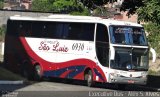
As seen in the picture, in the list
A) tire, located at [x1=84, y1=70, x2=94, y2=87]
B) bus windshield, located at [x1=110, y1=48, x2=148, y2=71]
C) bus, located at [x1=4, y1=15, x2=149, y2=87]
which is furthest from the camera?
tire, located at [x1=84, y1=70, x2=94, y2=87]

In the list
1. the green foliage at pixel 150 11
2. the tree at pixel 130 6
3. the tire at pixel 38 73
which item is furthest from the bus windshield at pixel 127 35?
the tire at pixel 38 73

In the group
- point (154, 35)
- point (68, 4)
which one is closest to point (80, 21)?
point (154, 35)

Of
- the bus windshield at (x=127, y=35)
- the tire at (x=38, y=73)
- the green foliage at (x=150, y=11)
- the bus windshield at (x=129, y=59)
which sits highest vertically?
the green foliage at (x=150, y=11)

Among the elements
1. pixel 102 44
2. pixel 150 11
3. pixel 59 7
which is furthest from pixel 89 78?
pixel 59 7

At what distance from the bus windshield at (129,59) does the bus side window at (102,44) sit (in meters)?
0.48

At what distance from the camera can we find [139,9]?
26.8 meters

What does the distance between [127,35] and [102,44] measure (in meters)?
1.24

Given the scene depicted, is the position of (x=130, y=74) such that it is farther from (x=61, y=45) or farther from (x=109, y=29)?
(x=61, y=45)

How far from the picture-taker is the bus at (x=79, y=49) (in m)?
26.8

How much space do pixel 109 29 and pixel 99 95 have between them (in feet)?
18.2

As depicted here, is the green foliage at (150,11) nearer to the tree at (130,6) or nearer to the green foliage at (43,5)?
the tree at (130,6)

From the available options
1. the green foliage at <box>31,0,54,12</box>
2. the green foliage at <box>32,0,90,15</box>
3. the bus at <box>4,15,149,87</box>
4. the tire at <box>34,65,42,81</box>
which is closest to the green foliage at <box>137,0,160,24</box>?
the bus at <box>4,15,149,87</box>

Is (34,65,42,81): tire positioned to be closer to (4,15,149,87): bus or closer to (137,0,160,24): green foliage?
(4,15,149,87): bus

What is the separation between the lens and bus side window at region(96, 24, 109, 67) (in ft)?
88.0
